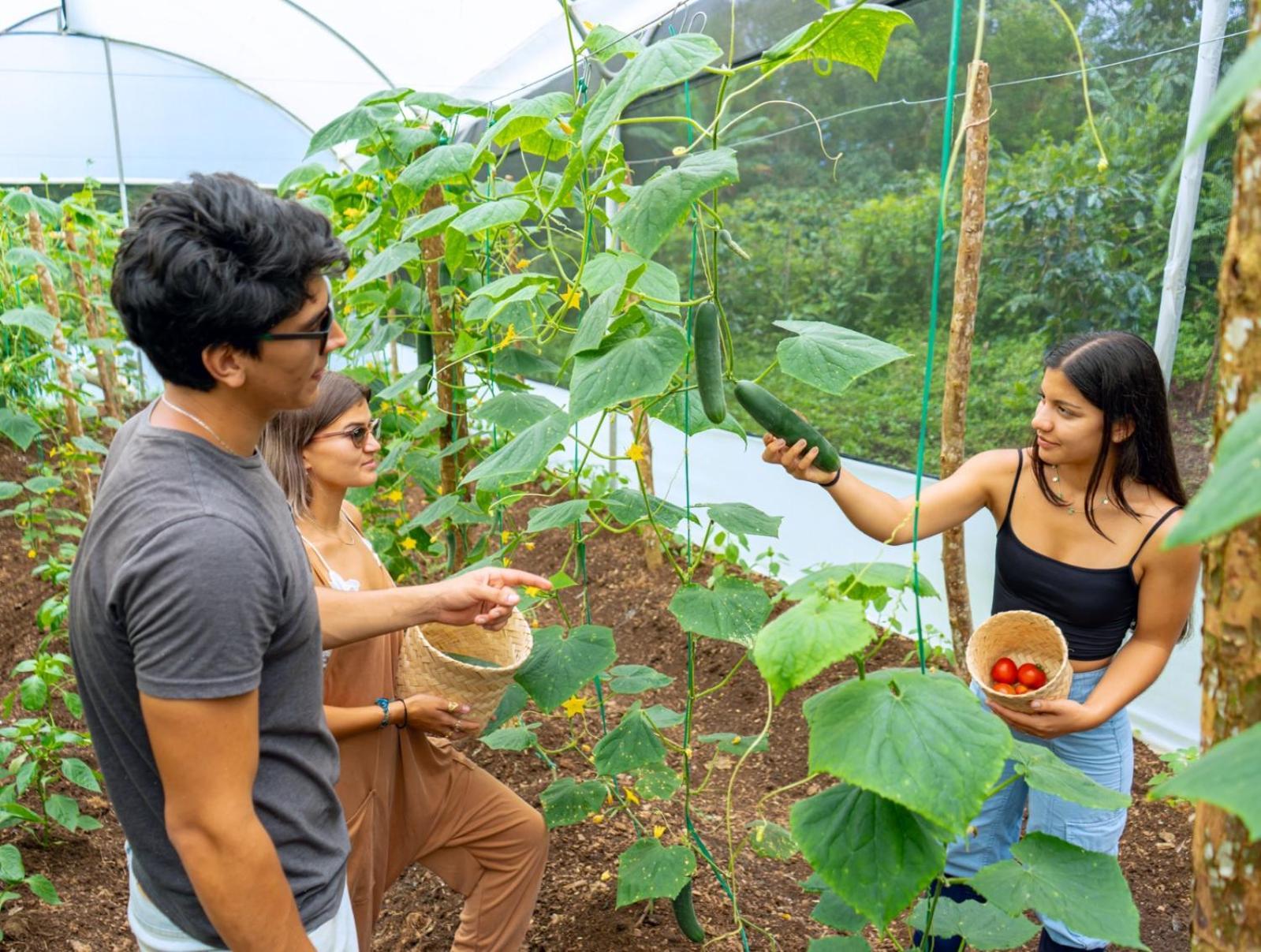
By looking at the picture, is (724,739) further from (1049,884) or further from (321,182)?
(321,182)

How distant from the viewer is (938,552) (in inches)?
127

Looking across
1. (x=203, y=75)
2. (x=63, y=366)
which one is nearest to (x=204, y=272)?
(x=63, y=366)

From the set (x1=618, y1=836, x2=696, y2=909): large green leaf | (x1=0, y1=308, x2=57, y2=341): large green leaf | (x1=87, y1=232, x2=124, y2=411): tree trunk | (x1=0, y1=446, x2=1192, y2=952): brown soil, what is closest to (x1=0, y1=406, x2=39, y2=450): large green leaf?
(x1=0, y1=308, x2=57, y2=341): large green leaf

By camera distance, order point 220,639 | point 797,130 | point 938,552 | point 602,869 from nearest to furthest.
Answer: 1. point 220,639
2. point 602,869
3. point 938,552
4. point 797,130

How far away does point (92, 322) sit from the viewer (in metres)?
5.28

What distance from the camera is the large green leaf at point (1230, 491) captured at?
16.2 inches

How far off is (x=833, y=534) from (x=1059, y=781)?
2482mm

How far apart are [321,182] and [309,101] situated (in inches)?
178

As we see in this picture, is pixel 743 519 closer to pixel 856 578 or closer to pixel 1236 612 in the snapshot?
pixel 856 578

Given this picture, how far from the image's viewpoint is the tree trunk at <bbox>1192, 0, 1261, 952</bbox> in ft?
2.30

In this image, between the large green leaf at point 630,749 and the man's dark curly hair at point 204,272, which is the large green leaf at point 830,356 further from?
the large green leaf at point 630,749

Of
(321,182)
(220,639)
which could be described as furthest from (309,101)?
(220,639)

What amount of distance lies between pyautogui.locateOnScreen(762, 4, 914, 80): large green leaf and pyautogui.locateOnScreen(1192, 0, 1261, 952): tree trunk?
1.97 feet

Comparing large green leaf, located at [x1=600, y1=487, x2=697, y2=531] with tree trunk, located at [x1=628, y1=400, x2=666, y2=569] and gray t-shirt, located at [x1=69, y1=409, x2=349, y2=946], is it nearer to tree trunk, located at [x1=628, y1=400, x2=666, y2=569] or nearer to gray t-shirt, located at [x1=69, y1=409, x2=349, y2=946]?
gray t-shirt, located at [x1=69, y1=409, x2=349, y2=946]
